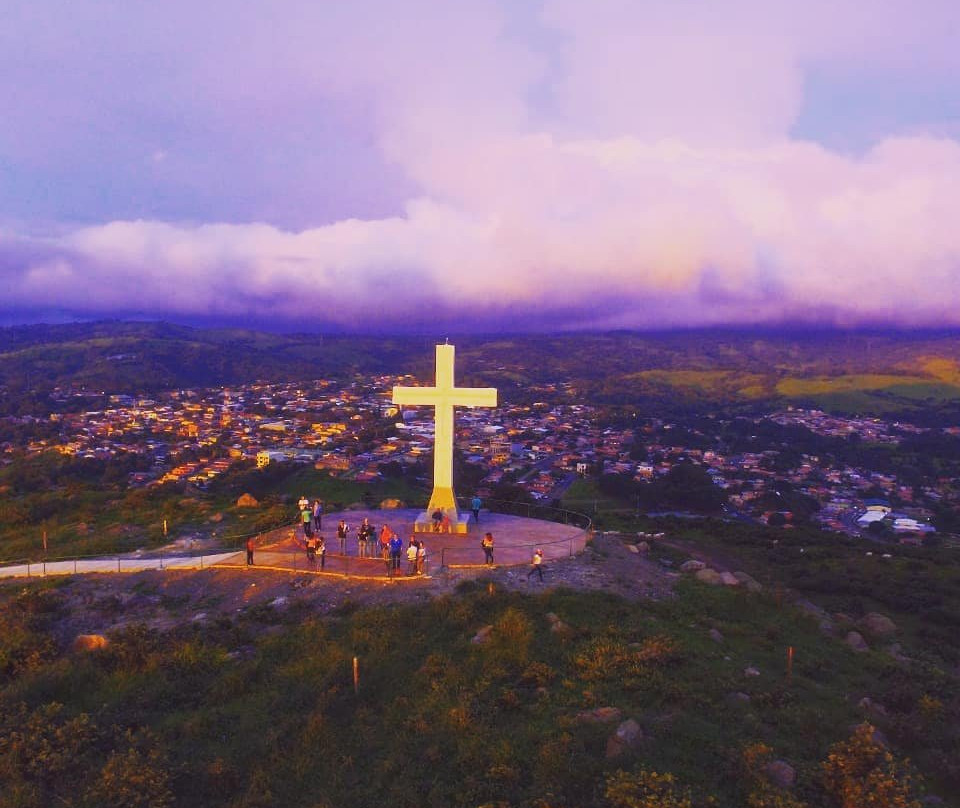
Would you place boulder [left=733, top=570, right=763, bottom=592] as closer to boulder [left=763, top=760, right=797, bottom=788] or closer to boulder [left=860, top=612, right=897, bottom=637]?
boulder [left=860, top=612, right=897, bottom=637]

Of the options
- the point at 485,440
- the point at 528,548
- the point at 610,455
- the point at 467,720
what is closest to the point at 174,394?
the point at 485,440

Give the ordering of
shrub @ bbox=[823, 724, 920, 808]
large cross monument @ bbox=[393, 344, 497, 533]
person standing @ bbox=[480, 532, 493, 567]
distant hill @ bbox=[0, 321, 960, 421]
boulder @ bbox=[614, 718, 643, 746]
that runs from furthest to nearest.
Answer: distant hill @ bbox=[0, 321, 960, 421]
large cross monument @ bbox=[393, 344, 497, 533]
person standing @ bbox=[480, 532, 493, 567]
boulder @ bbox=[614, 718, 643, 746]
shrub @ bbox=[823, 724, 920, 808]

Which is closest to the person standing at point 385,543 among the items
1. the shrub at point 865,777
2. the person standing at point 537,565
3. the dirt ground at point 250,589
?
the dirt ground at point 250,589

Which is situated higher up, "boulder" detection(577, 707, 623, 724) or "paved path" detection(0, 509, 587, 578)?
"boulder" detection(577, 707, 623, 724)

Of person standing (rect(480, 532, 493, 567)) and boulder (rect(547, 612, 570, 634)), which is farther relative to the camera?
person standing (rect(480, 532, 493, 567))

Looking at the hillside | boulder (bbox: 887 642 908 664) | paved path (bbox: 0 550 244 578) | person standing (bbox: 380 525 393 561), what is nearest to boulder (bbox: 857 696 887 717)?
the hillside

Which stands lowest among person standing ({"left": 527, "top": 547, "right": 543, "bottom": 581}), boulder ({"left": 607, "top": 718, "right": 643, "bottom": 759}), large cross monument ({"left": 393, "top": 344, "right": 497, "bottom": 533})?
person standing ({"left": 527, "top": 547, "right": 543, "bottom": 581})
